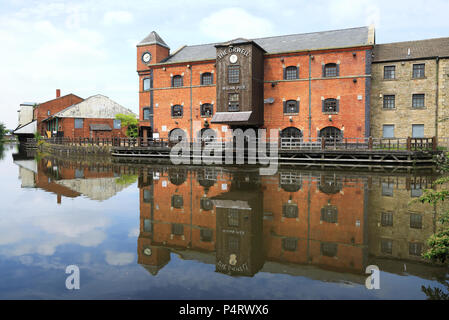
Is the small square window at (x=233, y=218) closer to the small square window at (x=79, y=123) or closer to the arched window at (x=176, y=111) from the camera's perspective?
the arched window at (x=176, y=111)

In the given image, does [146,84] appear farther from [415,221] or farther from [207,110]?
[415,221]

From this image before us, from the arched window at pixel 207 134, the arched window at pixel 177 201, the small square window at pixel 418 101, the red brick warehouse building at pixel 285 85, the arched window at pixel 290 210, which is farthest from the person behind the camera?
the arched window at pixel 207 134

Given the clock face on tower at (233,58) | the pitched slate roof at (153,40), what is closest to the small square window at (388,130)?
the clock face on tower at (233,58)

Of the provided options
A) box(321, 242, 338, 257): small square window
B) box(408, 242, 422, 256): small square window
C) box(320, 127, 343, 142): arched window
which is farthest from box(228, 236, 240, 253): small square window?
box(320, 127, 343, 142): arched window

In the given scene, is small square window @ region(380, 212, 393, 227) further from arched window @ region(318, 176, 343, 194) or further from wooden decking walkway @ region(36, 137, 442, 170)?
wooden decking walkway @ region(36, 137, 442, 170)

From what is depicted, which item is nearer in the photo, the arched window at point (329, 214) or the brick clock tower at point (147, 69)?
the arched window at point (329, 214)

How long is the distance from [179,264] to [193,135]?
1082 inches

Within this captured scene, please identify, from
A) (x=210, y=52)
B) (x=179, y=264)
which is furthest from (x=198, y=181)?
(x=210, y=52)

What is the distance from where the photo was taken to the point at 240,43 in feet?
93.0

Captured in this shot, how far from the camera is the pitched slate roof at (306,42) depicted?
28.7 m

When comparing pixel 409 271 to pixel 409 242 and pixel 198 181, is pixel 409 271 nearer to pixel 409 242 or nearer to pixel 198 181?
pixel 409 242

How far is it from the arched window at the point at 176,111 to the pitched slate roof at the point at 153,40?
754cm

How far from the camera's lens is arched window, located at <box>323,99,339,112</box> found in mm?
28361

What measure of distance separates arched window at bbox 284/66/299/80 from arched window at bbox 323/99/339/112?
11.4 feet
